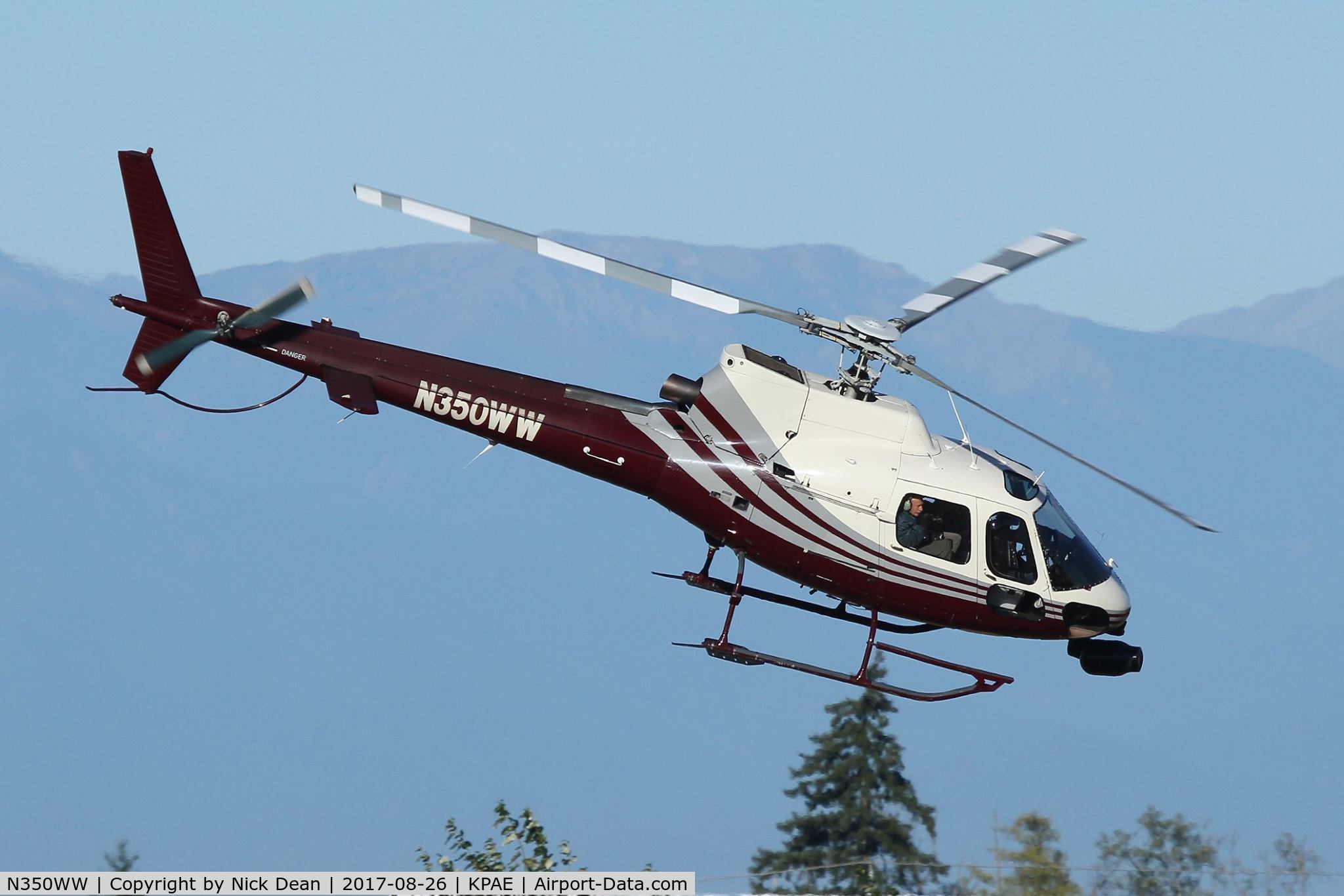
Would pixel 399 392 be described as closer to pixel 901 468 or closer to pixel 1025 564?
pixel 901 468

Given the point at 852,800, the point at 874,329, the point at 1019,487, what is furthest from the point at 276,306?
the point at 852,800

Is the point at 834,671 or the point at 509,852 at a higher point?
the point at 834,671

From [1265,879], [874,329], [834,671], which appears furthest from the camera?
[1265,879]

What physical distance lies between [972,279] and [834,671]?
4810 mm

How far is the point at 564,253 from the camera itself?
20.0 m

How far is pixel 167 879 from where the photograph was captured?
1955cm

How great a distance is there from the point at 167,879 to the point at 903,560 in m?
9.05

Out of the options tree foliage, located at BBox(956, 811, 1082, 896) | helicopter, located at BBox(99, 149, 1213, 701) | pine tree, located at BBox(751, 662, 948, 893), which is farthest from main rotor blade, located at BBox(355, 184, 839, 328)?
pine tree, located at BBox(751, 662, 948, 893)

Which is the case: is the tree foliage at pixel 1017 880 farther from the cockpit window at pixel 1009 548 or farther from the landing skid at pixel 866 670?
the cockpit window at pixel 1009 548

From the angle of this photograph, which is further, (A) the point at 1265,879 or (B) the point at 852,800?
(B) the point at 852,800

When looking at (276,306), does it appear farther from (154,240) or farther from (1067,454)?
(1067,454)

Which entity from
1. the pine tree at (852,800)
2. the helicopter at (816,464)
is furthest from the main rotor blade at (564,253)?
the pine tree at (852,800)

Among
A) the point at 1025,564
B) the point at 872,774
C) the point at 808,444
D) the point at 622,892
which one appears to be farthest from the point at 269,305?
the point at 872,774

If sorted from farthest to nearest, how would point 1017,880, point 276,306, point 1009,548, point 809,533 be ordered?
point 1017,880, point 809,533, point 276,306, point 1009,548
